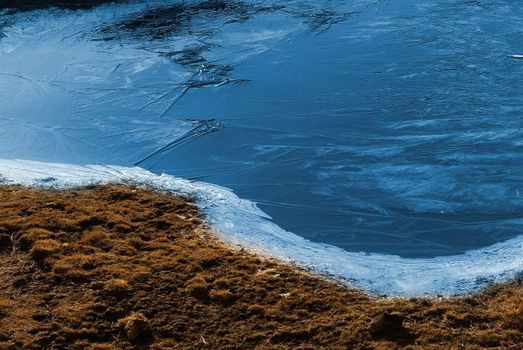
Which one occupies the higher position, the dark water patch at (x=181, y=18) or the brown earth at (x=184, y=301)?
the dark water patch at (x=181, y=18)

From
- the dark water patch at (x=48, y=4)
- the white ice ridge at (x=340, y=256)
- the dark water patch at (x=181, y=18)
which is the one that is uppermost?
the dark water patch at (x=48, y=4)

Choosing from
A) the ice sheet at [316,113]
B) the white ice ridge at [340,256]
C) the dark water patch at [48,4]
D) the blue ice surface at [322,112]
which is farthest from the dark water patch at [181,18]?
the white ice ridge at [340,256]

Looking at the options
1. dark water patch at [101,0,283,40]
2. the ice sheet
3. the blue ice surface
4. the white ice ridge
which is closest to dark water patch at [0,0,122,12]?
the ice sheet

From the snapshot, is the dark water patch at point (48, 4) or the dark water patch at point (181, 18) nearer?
the dark water patch at point (181, 18)

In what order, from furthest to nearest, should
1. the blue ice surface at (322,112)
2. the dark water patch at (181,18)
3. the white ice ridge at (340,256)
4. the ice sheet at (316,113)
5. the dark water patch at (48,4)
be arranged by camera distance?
1. the dark water patch at (48,4)
2. the dark water patch at (181,18)
3. the blue ice surface at (322,112)
4. the ice sheet at (316,113)
5. the white ice ridge at (340,256)

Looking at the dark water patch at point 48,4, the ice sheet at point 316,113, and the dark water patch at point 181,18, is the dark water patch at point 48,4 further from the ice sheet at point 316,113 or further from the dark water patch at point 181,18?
the dark water patch at point 181,18

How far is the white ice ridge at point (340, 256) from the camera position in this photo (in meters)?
7.44

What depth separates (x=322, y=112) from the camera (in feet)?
37.9

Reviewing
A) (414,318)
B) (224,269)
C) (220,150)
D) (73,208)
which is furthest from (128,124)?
(414,318)

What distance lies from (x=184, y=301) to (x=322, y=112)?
207 inches

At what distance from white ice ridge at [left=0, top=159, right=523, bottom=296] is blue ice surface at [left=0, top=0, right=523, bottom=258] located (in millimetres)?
230

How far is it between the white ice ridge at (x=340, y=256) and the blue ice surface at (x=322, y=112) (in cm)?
23

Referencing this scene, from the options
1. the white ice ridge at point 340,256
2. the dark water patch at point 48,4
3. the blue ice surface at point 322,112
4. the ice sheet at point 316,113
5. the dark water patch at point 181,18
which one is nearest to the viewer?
the white ice ridge at point 340,256

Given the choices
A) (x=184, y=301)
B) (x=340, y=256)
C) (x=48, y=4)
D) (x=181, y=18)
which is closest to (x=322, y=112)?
(x=340, y=256)
